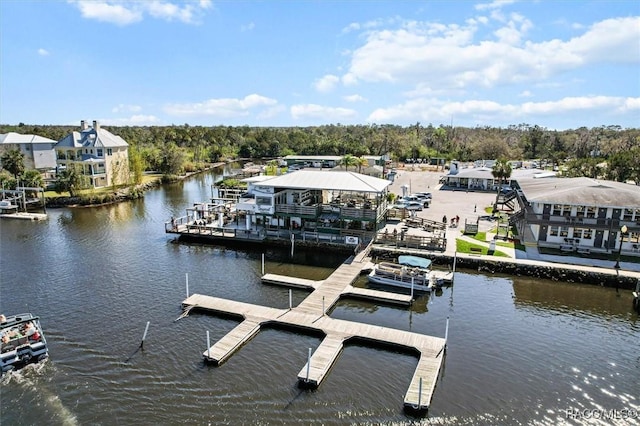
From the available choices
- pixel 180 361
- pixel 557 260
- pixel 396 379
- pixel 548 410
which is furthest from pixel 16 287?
pixel 557 260

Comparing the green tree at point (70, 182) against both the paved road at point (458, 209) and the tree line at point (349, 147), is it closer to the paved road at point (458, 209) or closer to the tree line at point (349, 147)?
the tree line at point (349, 147)

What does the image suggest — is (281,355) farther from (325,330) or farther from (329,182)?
(329,182)

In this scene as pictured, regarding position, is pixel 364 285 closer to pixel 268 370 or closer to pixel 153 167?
pixel 268 370

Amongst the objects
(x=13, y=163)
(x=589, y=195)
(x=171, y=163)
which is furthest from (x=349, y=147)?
(x=589, y=195)

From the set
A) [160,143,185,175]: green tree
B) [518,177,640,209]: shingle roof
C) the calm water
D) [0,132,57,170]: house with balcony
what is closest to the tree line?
[160,143,185,175]: green tree

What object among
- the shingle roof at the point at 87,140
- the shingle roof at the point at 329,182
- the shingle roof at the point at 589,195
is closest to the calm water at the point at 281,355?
the shingle roof at the point at 329,182
